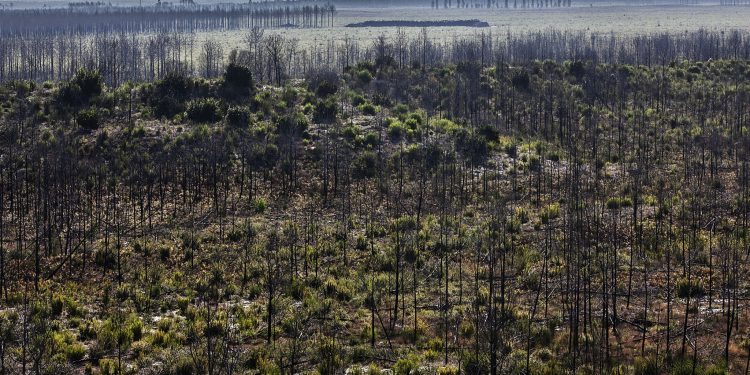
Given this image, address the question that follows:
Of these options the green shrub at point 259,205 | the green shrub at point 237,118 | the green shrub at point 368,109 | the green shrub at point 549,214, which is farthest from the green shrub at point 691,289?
the green shrub at point 368,109

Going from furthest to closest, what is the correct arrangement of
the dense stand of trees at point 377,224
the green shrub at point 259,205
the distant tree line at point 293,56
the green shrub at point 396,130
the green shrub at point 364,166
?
the distant tree line at point 293,56 < the green shrub at point 396,130 < the green shrub at point 364,166 < the green shrub at point 259,205 < the dense stand of trees at point 377,224

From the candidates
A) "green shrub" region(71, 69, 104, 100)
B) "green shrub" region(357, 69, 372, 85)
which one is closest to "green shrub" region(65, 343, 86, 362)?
"green shrub" region(71, 69, 104, 100)

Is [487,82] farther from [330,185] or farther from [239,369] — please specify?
[239,369]

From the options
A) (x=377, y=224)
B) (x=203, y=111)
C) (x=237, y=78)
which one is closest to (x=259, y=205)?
(x=377, y=224)

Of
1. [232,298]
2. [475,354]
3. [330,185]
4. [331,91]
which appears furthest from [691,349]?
[331,91]

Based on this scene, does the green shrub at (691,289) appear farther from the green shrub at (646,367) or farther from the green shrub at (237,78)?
the green shrub at (237,78)

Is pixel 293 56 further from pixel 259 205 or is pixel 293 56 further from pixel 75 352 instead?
pixel 75 352

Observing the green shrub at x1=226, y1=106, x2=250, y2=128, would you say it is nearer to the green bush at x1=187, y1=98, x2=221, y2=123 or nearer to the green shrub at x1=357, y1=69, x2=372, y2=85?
the green bush at x1=187, y1=98, x2=221, y2=123

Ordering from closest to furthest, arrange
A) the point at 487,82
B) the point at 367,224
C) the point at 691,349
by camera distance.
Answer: the point at 691,349
the point at 367,224
the point at 487,82
